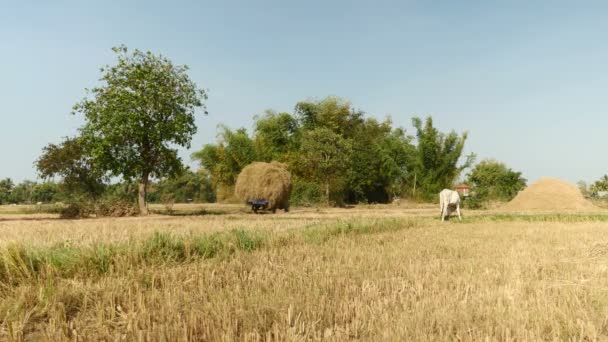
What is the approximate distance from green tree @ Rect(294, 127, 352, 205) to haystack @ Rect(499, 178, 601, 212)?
13.3m

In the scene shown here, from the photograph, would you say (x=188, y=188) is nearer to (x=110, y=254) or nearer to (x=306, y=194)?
(x=306, y=194)

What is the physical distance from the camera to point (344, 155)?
3666 cm

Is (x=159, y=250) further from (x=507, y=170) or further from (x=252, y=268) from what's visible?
(x=507, y=170)

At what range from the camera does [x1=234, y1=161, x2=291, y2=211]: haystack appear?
2481cm

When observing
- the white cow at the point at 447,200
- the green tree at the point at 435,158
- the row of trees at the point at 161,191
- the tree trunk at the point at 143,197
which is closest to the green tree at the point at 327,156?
the green tree at the point at 435,158

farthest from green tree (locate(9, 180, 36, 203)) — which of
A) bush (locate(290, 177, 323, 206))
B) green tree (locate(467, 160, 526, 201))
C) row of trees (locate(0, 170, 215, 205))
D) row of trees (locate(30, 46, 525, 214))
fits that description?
green tree (locate(467, 160, 526, 201))

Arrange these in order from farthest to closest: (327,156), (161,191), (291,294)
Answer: (161,191), (327,156), (291,294)

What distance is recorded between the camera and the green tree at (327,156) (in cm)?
3628

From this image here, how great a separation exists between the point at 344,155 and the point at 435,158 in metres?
9.35

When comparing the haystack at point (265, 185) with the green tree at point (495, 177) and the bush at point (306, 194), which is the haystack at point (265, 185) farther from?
the green tree at point (495, 177)

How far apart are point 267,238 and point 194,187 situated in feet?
215

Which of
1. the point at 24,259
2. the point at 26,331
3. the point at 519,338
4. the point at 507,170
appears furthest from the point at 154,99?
the point at 507,170

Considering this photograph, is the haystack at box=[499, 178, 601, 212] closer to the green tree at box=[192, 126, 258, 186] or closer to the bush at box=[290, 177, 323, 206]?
the bush at box=[290, 177, 323, 206]

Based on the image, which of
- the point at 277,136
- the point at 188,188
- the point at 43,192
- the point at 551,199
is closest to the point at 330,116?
the point at 277,136
